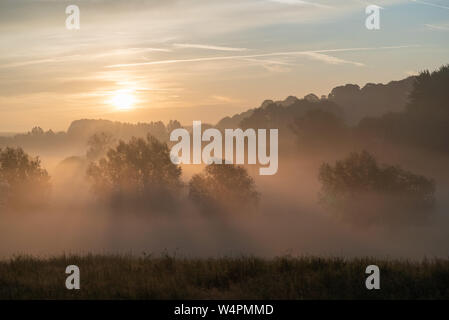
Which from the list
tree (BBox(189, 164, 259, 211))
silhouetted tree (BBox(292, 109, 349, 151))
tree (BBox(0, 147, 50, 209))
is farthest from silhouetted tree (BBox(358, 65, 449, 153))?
tree (BBox(0, 147, 50, 209))

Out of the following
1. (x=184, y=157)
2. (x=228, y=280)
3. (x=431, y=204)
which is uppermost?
(x=184, y=157)

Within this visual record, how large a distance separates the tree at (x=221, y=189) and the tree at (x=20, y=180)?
34949 millimetres

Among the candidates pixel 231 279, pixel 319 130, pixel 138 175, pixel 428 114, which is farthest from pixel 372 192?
pixel 231 279

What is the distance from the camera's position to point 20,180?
124 meters

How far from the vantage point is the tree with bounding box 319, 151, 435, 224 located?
104125 millimetres

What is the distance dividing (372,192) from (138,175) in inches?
2117

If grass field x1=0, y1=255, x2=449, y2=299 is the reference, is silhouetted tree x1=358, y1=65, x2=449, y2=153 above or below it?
above

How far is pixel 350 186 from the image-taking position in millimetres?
106438

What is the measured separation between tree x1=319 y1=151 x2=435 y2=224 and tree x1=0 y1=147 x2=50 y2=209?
6266 centimetres

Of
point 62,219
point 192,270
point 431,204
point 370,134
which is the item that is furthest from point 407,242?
point 192,270

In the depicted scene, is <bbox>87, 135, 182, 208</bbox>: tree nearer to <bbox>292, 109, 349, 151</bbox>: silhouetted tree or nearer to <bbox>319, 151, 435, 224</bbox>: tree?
<bbox>292, 109, 349, 151</bbox>: silhouetted tree

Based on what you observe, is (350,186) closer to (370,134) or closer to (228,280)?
(370,134)

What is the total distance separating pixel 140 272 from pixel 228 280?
273cm

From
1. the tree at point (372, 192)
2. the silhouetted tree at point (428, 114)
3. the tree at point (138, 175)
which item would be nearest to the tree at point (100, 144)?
the tree at point (138, 175)
